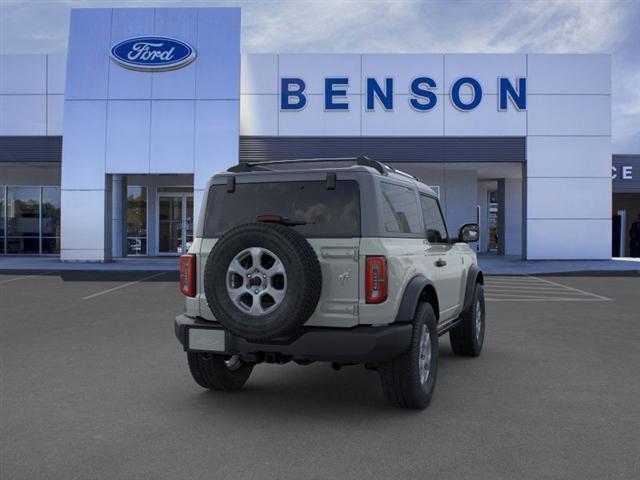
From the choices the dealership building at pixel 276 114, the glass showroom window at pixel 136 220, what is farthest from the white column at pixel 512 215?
the glass showroom window at pixel 136 220

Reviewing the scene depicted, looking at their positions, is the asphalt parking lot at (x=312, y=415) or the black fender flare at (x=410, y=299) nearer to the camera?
the asphalt parking lot at (x=312, y=415)

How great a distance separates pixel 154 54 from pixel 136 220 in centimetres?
847

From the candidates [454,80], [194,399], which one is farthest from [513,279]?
[194,399]

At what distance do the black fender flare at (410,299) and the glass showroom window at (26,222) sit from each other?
82.3ft

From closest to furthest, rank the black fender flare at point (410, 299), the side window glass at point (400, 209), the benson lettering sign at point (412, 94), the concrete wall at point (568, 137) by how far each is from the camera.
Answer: the black fender flare at point (410, 299) < the side window glass at point (400, 209) < the benson lettering sign at point (412, 94) < the concrete wall at point (568, 137)

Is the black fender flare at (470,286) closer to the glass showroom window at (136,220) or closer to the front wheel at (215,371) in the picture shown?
the front wheel at (215,371)

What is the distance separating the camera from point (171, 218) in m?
27.7

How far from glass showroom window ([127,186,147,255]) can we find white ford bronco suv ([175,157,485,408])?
23.0m

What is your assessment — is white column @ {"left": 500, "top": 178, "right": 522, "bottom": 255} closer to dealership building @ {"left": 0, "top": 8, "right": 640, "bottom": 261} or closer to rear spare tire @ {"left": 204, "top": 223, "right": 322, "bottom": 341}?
dealership building @ {"left": 0, "top": 8, "right": 640, "bottom": 261}

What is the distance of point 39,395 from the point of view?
5.38 m

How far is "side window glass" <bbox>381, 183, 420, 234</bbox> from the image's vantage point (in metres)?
4.89

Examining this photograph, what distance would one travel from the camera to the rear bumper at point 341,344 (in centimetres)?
436

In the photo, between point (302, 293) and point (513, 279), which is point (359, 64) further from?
point (302, 293)

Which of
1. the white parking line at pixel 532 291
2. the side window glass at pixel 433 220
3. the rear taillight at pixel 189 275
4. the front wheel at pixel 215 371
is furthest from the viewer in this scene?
the white parking line at pixel 532 291
